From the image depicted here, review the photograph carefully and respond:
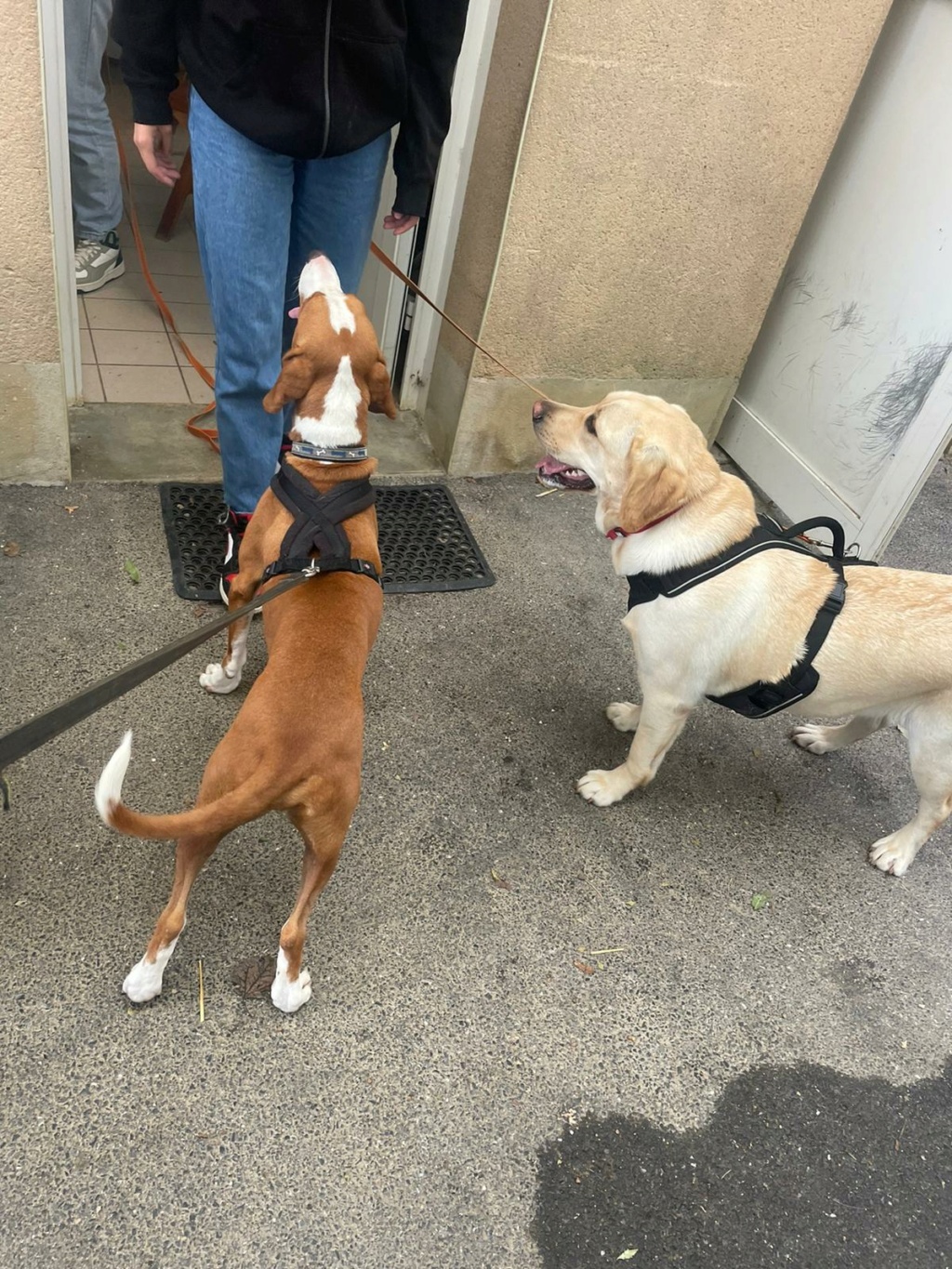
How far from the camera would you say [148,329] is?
14.6ft

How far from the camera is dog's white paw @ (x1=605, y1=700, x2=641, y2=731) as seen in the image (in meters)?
3.11

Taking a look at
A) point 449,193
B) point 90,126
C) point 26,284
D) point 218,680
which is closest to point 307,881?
point 218,680

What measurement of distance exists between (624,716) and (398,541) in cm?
125

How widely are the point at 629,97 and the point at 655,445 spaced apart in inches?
75.1

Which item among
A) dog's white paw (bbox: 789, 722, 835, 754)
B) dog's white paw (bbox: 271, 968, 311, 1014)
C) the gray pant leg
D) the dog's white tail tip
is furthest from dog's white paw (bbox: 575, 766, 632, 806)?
the gray pant leg

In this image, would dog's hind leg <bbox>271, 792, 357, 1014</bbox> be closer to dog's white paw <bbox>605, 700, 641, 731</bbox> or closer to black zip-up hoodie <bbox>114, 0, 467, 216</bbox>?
dog's white paw <bbox>605, 700, 641, 731</bbox>

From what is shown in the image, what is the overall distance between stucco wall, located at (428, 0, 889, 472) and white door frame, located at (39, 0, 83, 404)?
5.40 feet

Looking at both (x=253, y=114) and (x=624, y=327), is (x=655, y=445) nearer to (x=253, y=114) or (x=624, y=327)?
(x=253, y=114)

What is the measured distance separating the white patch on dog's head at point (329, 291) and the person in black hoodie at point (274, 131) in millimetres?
281

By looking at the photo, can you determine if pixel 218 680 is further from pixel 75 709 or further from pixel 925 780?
pixel 925 780

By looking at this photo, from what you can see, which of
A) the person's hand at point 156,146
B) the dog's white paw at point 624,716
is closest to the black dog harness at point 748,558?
the dog's white paw at point 624,716

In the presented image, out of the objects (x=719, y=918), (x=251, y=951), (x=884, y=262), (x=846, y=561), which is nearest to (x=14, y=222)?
(x=251, y=951)

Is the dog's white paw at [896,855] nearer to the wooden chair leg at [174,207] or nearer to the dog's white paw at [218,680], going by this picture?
the dog's white paw at [218,680]

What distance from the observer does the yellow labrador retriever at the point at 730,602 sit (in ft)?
7.82
